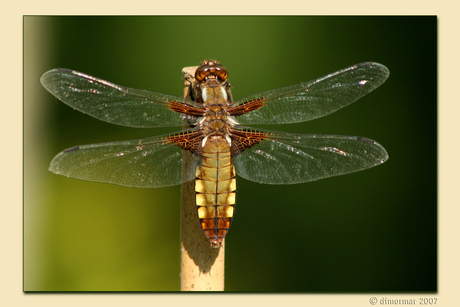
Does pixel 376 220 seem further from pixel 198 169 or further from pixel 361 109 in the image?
pixel 198 169

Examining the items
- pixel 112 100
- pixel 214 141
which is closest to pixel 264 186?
pixel 214 141

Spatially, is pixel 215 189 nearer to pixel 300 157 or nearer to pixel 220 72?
pixel 300 157

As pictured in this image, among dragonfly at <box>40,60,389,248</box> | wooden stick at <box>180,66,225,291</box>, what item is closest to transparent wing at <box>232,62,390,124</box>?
dragonfly at <box>40,60,389,248</box>

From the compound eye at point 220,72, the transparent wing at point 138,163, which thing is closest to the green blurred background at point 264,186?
the compound eye at point 220,72

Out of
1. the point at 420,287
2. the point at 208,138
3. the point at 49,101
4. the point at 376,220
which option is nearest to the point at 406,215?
the point at 376,220

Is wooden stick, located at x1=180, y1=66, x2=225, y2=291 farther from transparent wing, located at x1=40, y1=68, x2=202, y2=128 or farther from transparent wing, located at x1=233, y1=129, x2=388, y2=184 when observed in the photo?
transparent wing, located at x1=40, y1=68, x2=202, y2=128

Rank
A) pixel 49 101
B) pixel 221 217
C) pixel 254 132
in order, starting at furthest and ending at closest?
pixel 49 101, pixel 254 132, pixel 221 217
